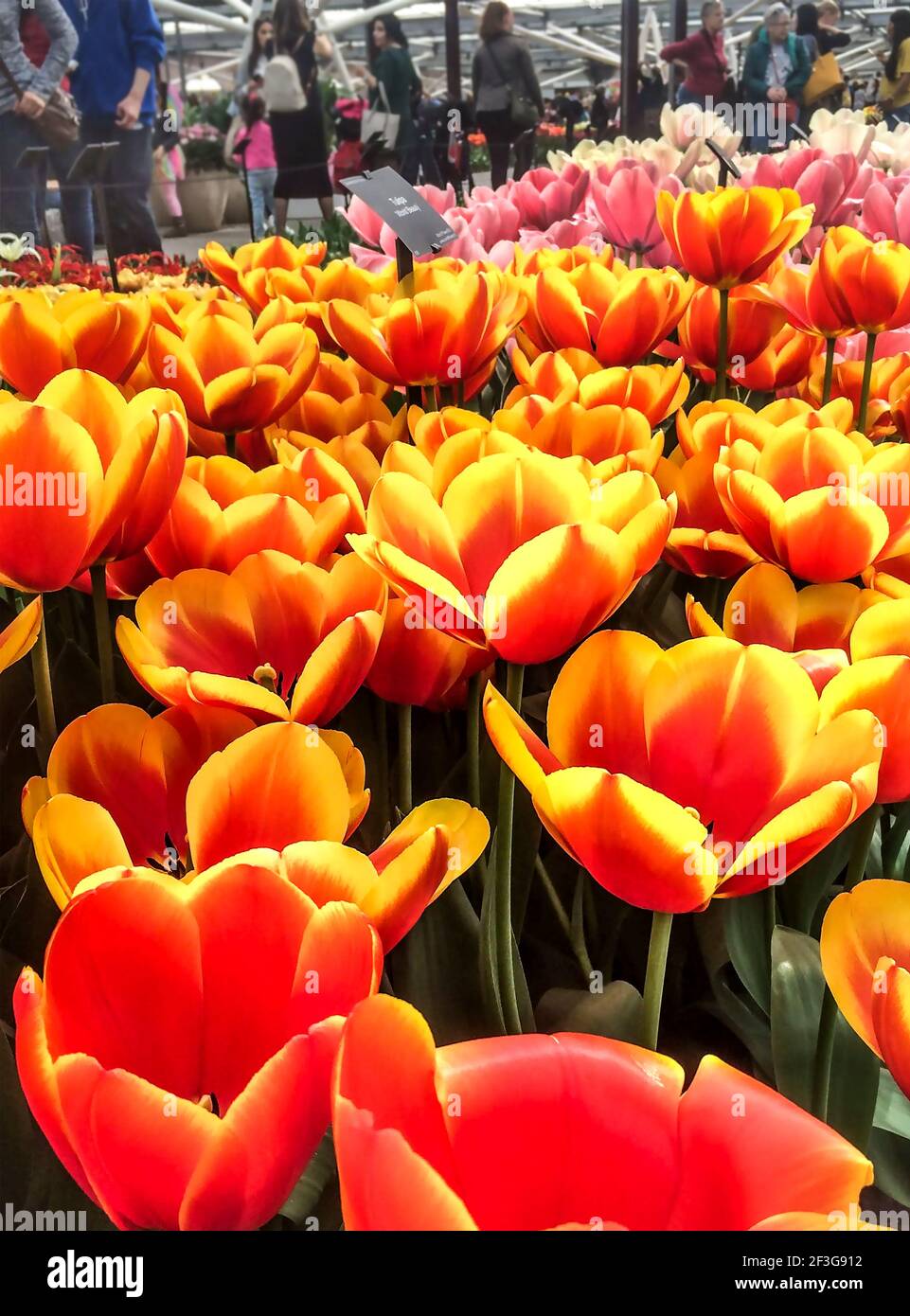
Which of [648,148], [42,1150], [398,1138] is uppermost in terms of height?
[648,148]

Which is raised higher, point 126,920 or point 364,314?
point 364,314

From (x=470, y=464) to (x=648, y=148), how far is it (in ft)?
5.99

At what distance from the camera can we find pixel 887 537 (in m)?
0.52

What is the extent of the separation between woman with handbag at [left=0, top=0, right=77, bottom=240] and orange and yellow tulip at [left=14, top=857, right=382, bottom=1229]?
3889 millimetres

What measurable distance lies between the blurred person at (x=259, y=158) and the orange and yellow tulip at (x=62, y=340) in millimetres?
4801

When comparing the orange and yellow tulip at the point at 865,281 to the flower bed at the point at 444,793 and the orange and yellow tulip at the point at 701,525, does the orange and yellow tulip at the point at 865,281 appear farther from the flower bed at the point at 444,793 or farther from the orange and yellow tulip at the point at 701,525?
the orange and yellow tulip at the point at 701,525

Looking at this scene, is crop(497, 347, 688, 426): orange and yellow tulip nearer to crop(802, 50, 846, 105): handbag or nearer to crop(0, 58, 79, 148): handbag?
crop(0, 58, 79, 148): handbag

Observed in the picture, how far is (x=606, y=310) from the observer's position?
890 millimetres

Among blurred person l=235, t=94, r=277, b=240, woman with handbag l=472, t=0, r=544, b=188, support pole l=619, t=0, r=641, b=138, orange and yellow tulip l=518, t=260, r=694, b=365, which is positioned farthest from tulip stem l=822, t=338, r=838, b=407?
support pole l=619, t=0, r=641, b=138

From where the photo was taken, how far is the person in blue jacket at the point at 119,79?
3754mm

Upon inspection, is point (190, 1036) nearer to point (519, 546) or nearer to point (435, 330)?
point (519, 546)

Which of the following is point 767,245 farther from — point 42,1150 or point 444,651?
point 42,1150

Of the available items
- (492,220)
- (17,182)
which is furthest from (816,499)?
(17,182)
